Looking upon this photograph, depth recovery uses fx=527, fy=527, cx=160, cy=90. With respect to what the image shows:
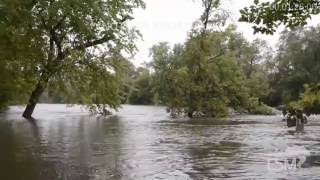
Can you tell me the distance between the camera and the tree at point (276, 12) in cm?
765

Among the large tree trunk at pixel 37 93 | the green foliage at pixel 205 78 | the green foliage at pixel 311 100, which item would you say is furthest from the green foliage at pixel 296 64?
the green foliage at pixel 311 100

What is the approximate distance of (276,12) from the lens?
25.1 ft

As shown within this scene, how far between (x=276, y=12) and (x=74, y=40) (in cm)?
2166

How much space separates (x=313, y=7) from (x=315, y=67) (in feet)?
208

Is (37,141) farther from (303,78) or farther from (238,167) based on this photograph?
(303,78)

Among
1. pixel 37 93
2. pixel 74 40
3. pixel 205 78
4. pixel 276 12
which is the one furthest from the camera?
pixel 205 78

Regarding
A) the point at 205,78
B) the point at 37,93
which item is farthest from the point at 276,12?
the point at 205,78

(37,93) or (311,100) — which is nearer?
(311,100)

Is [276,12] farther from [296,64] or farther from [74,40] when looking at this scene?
[296,64]

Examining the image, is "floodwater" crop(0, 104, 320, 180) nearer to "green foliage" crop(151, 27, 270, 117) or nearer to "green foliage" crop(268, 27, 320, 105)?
"green foliage" crop(151, 27, 270, 117)

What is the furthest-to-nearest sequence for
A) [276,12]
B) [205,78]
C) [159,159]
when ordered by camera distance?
[205,78]
[159,159]
[276,12]

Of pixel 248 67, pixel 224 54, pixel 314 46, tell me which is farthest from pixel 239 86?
pixel 248 67

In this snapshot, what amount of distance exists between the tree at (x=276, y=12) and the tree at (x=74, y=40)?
8641mm

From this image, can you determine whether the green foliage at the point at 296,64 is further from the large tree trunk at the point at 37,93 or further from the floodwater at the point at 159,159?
the floodwater at the point at 159,159
